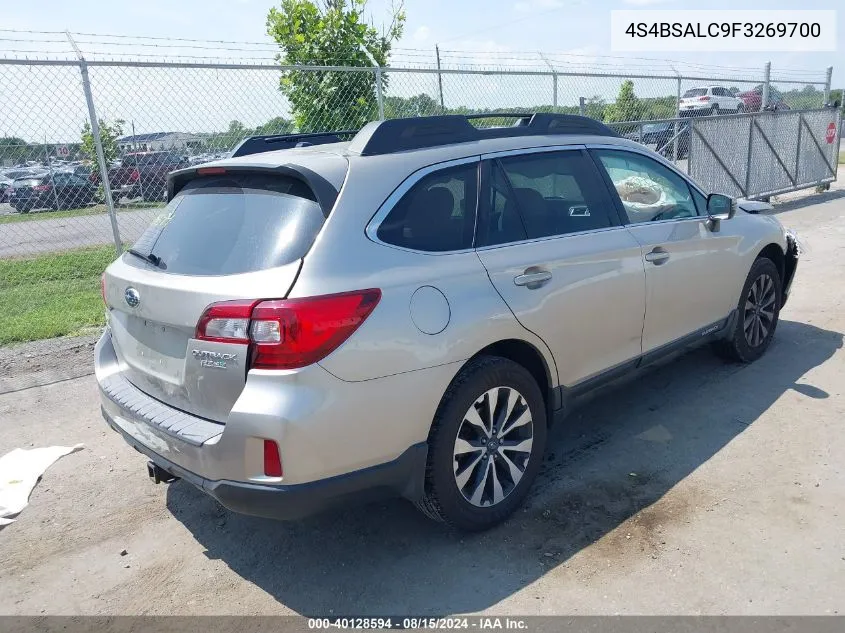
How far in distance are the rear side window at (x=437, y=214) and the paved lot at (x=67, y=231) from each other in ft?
16.3

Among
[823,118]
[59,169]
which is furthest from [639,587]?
[823,118]

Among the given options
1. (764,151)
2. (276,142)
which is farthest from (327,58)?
(764,151)

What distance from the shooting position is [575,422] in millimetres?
4473

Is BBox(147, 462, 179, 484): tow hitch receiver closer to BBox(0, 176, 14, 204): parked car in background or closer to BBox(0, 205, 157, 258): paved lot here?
BBox(0, 205, 157, 258): paved lot

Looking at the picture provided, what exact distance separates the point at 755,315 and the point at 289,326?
394cm

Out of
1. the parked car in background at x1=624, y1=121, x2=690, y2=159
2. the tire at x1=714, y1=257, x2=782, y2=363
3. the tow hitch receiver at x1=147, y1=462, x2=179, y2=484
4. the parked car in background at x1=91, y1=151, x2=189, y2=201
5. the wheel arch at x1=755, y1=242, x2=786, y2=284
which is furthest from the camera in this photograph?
the parked car in background at x1=624, y1=121, x2=690, y2=159

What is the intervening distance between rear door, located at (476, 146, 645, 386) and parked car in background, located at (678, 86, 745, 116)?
1597cm

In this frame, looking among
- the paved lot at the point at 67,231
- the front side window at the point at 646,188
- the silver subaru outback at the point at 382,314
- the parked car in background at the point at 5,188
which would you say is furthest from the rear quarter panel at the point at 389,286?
the parked car in background at the point at 5,188

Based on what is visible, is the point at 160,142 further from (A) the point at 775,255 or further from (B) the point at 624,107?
(B) the point at 624,107

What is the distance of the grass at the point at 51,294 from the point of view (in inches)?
262

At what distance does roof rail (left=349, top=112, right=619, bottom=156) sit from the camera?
3201 mm

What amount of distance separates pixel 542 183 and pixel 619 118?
1019 cm

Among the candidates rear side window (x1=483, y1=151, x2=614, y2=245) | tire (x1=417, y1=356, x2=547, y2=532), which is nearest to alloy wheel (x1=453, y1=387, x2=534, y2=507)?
tire (x1=417, y1=356, x2=547, y2=532)

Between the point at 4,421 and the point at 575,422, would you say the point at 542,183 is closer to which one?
the point at 575,422
